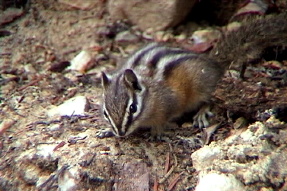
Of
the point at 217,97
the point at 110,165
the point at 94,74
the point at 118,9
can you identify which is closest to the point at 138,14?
the point at 118,9

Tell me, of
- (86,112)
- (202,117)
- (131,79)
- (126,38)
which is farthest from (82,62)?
(202,117)

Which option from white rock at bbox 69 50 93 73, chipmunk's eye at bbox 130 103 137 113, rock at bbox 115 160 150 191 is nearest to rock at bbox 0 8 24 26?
white rock at bbox 69 50 93 73

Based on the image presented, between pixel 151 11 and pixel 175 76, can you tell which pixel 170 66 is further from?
pixel 151 11

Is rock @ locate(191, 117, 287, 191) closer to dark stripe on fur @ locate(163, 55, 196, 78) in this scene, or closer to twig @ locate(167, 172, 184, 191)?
twig @ locate(167, 172, 184, 191)

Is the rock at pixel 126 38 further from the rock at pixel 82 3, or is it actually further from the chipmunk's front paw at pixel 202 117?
the chipmunk's front paw at pixel 202 117

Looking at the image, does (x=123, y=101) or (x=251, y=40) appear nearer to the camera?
(x=123, y=101)

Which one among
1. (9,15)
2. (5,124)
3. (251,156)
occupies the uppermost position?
(9,15)
